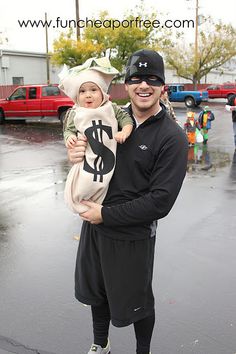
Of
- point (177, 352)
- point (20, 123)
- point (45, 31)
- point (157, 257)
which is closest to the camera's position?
point (177, 352)

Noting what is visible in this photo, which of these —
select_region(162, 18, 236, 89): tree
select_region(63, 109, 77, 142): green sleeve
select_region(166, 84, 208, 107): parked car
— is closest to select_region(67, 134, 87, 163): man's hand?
select_region(63, 109, 77, 142): green sleeve

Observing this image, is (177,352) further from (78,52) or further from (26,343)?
(78,52)

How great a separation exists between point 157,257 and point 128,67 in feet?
8.79

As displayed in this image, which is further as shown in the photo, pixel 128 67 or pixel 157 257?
pixel 157 257

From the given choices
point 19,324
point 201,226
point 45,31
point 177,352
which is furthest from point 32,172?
point 45,31

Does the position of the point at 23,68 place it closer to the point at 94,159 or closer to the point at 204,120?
the point at 204,120

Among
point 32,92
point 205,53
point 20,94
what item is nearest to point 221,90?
point 205,53

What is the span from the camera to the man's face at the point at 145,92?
221 centimetres

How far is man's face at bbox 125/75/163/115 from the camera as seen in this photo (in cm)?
221

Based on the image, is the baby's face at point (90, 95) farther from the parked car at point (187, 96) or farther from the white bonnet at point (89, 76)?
the parked car at point (187, 96)

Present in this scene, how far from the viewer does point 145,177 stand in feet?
7.45

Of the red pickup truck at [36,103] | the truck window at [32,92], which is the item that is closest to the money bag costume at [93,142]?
the red pickup truck at [36,103]

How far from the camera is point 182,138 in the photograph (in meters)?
2.21

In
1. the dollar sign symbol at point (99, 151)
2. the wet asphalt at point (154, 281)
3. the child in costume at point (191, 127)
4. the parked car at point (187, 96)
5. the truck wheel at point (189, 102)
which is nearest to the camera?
the dollar sign symbol at point (99, 151)
